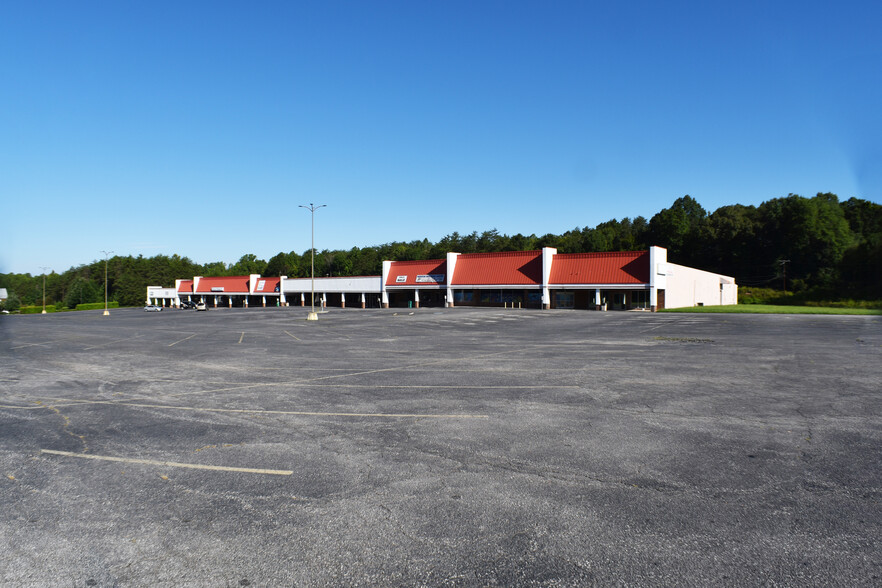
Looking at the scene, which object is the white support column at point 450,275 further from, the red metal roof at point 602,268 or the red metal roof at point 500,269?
the red metal roof at point 602,268

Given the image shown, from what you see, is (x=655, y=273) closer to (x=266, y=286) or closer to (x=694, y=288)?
(x=694, y=288)

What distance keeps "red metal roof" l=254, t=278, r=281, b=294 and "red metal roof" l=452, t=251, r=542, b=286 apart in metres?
39.6

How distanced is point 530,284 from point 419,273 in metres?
19.1

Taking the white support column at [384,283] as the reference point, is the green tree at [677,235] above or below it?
above

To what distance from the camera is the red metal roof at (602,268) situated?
59.9m

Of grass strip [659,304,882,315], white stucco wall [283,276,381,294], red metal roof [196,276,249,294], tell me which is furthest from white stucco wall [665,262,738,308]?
red metal roof [196,276,249,294]

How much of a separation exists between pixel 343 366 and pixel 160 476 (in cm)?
1000

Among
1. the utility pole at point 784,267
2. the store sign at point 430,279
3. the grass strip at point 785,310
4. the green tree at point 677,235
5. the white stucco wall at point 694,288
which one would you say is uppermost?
the green tree at point 677,235

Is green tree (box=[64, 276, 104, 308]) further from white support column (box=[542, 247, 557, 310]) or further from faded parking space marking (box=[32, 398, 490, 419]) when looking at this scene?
faded parking space marking (box=[32, 398, 490, 419])

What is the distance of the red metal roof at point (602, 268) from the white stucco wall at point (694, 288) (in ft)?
13.4

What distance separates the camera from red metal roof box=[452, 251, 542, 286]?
2653 inches

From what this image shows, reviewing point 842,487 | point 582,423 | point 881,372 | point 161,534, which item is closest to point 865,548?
point 842,487

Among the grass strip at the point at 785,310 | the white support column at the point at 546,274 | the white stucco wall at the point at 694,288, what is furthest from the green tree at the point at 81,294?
the grass strip at the point at 785,310

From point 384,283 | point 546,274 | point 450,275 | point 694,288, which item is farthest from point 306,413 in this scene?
point 694,288
